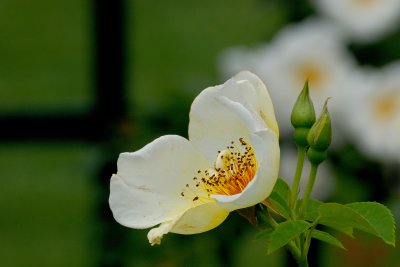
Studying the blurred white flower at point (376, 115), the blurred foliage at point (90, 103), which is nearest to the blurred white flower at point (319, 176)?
the blurred foliage at point (90, 103)

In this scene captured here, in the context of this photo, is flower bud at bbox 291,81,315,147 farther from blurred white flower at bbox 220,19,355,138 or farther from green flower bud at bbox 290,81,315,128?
blurred white flower at bbox 220,19,355,138

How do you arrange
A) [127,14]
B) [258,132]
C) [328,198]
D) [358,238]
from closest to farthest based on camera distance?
[258,132], [328,198], [358,238], [127,14]

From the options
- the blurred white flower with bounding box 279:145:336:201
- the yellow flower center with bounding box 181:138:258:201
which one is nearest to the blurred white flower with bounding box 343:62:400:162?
the blurred white flower with bounding box 279:145:336:201

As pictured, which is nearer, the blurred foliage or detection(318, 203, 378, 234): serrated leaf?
detection(318, 203, 378, 234): serrated leaf

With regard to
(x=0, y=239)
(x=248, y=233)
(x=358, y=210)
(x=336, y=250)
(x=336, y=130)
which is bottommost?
(x=0, y=239)

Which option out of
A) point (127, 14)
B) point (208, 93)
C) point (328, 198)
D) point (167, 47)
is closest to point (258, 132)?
point (208, 93)

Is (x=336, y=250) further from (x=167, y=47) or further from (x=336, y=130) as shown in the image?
(x=167, y=47)
